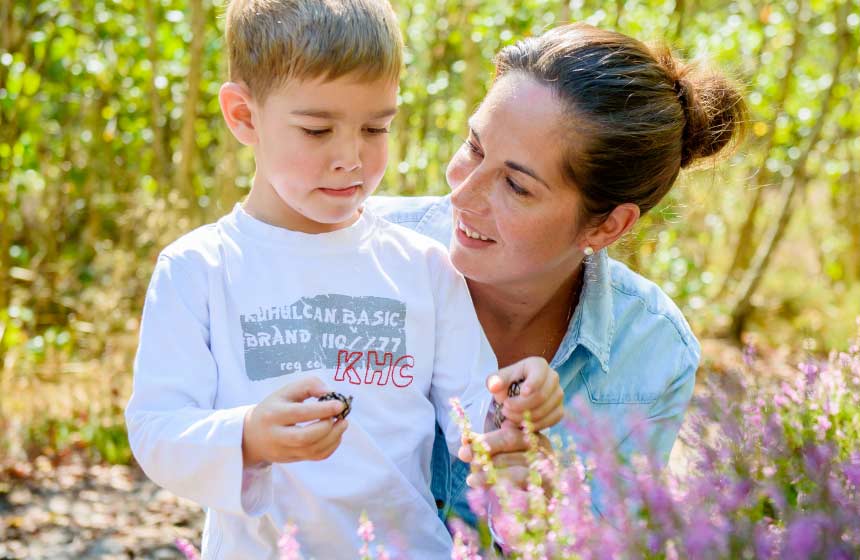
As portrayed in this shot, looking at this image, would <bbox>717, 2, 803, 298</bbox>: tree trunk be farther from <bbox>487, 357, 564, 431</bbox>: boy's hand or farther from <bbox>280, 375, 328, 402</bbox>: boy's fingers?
<bbox>280, 375, 328, 402</bbox>: boy's fingers

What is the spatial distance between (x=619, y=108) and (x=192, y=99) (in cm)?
280

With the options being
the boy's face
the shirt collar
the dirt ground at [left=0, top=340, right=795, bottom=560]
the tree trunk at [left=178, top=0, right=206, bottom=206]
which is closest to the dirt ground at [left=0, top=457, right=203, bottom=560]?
the dirt ground at [left=0, top=340, right=795, bottom=560]

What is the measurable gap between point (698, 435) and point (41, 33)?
4242mm

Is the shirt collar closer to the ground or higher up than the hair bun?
closer to the ground

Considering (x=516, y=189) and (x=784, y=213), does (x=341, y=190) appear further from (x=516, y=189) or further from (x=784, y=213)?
(x=784, y=213)

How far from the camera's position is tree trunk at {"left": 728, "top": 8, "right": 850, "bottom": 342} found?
6223mm

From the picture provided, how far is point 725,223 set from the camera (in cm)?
761

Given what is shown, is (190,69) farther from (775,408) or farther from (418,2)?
(775,408)

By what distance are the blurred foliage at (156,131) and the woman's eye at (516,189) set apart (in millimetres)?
1594

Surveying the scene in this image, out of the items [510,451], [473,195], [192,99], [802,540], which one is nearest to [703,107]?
[473,195]

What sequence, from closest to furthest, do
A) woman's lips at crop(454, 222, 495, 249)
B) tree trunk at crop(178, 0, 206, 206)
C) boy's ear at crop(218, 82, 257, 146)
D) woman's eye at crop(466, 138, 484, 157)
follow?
boy's ear at crop(218, 82, 257, 146) → woman's lips at crop(454, 222, 495, 249) → woman's eye at crop(466, 138, 484, 157) → tree trunk at crop(178, 0, 206, 206)

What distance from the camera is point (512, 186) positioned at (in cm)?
241

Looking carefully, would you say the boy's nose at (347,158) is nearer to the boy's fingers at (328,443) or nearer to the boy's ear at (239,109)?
the boy's ear at (239,109)

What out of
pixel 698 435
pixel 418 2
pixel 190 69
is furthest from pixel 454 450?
pixel 418 2
